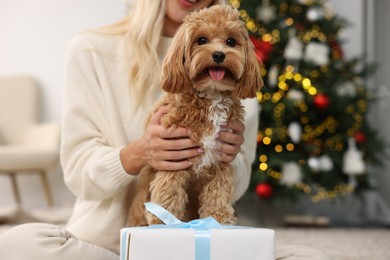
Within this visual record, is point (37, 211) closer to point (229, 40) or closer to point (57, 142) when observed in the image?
point (57, 142)

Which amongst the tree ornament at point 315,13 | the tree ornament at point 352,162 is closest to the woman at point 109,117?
the tree ornament at point 352,162

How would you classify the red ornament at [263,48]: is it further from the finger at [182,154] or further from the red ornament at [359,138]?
the finger at [182,154]

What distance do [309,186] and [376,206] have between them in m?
1.11

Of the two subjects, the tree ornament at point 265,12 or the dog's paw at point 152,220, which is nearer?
the dog's paw at point 152,220

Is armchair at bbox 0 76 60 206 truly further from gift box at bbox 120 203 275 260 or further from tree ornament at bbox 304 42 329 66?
gift box at bbox 120 203 275 260

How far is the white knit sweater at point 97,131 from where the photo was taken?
5.83 ft

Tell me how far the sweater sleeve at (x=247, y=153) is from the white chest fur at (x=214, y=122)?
0.29m

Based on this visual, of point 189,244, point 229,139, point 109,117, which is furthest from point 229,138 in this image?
point 109,117

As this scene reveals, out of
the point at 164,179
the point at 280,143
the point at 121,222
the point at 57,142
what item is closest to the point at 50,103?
the point at 57,142

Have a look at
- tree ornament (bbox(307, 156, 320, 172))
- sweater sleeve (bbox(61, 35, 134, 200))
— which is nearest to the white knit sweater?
sweater sleeve (bbox(61, 35, 134, 200))

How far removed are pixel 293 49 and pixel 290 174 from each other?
817mm

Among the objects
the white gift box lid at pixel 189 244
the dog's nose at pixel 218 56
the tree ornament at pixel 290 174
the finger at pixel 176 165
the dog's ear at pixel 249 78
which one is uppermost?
the dog's nose at pixel 218 56

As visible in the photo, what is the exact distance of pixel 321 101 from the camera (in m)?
3.84

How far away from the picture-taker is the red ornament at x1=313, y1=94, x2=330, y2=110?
151 inches
